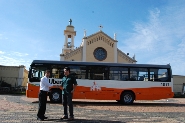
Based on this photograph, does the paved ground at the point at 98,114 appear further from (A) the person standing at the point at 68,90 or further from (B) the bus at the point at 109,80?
(B) the bus at the point at 109,80

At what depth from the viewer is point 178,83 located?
117ft

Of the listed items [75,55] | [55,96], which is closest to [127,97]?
[55,96]

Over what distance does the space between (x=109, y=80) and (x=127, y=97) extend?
1.85 m

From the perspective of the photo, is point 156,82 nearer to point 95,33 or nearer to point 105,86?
point 105,86

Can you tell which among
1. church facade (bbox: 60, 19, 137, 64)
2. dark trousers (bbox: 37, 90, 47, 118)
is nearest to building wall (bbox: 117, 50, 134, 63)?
church facade (bbox: 60, 19, 137, 64)

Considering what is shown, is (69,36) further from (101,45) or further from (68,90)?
(68,90)

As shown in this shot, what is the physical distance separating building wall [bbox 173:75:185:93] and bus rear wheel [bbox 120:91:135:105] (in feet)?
73.0

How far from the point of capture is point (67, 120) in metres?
7.94

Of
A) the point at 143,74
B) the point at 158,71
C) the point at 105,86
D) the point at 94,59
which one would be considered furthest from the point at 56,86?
the point at 94,59

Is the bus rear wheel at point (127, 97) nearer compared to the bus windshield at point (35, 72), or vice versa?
the bus windshield at point (35, 72)

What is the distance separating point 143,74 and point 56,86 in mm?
6411

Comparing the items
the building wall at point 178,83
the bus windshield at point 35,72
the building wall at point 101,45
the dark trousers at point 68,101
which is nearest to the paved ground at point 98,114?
the dark trousers at point 68,101

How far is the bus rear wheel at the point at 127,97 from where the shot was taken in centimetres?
1566

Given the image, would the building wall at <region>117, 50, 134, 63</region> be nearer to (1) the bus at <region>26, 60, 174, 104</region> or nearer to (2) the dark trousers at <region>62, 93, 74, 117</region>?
(1) the bus at <region>26, 60, 174, 104</region>
